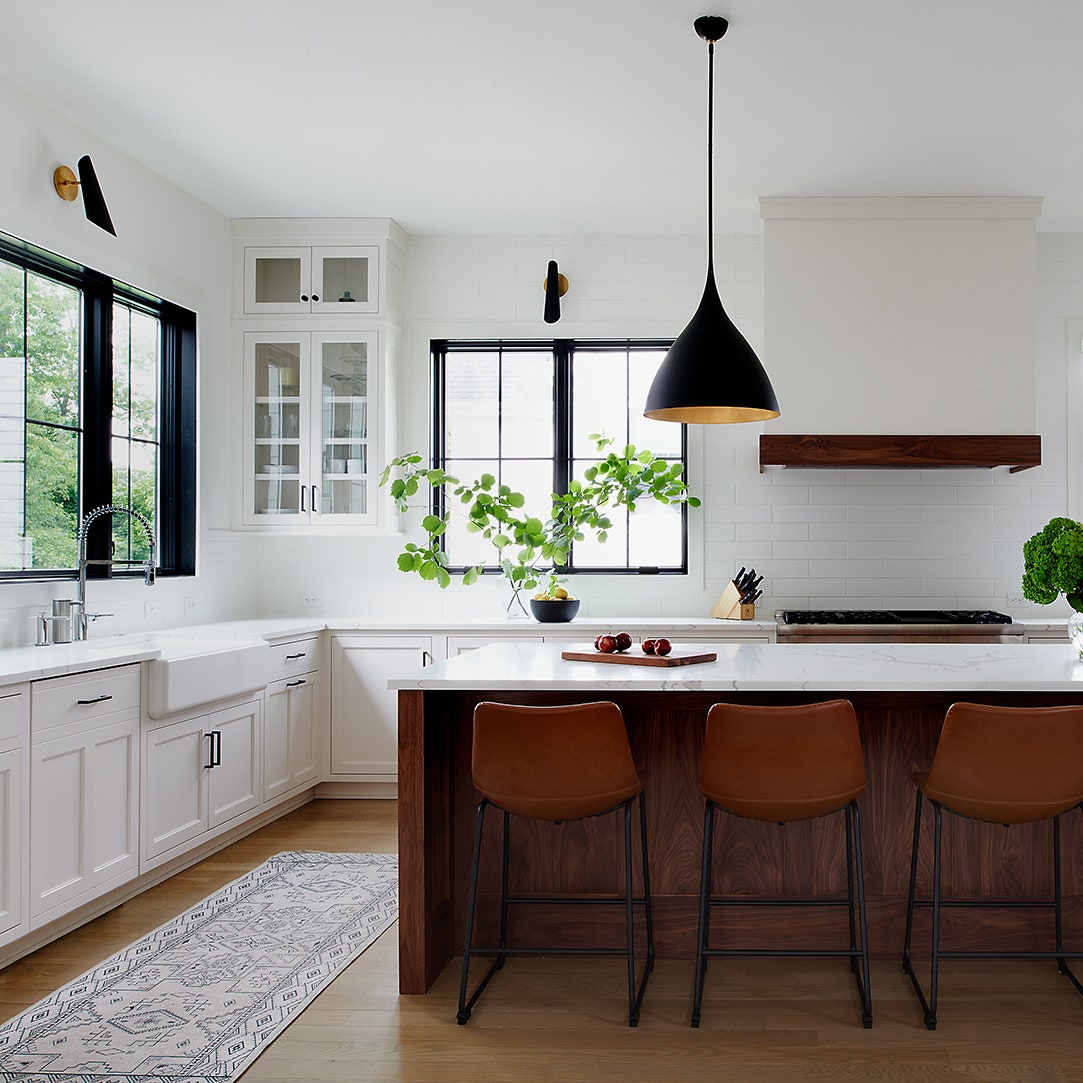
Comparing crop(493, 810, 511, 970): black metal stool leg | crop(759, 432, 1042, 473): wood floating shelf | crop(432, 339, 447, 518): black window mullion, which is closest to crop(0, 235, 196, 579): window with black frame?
crop(432, 339, 447, 518): black window mullion

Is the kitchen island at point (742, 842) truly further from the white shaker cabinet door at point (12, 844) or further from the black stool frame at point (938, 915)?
the white shaker cabinet door at point (12, 844)

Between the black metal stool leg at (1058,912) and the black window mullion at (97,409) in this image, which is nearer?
the black metal stool leg at (1058,912)

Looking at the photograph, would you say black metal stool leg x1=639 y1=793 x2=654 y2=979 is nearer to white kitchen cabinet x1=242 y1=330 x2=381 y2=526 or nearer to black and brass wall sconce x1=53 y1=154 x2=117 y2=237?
white kitchen cabinet x1=242 y1=330 x2=381 y2=526

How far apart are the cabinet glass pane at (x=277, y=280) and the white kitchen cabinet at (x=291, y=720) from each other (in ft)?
6.08

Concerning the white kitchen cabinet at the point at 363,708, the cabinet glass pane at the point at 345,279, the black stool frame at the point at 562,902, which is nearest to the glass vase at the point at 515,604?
the white kitchen cabinet at the point at 363,708

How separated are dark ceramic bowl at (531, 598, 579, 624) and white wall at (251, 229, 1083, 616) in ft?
1.68

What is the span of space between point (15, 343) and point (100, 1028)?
2.54 meters

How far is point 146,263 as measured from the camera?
4.64 meters

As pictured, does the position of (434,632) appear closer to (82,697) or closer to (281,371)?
(281,371)

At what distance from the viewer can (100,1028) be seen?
2691 mm

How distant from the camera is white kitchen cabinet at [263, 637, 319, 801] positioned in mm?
4625

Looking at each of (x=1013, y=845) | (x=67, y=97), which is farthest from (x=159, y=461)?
(x=1013, y=845)

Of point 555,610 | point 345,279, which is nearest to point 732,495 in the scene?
point 555,610

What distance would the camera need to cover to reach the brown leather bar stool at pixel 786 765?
2.64 meters
